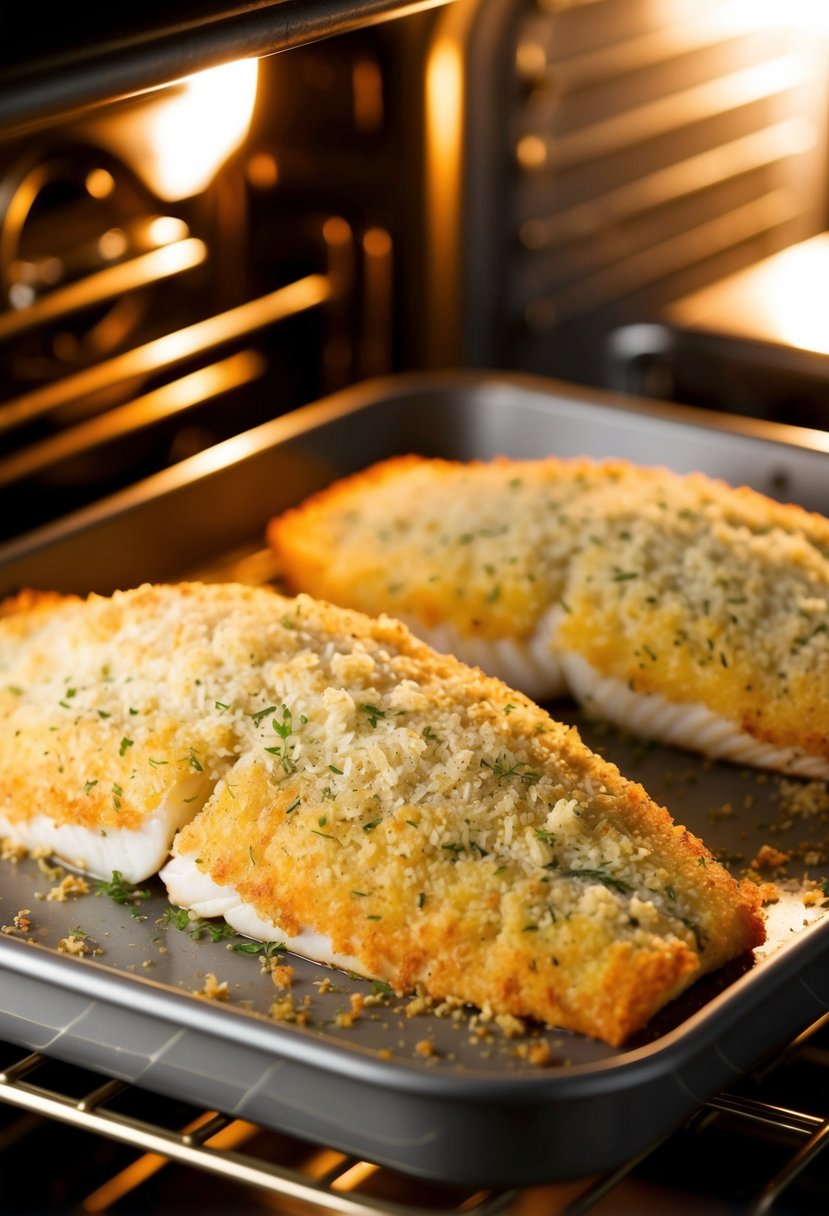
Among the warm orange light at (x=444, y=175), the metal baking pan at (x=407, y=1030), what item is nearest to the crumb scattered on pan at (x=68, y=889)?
the metal baking pan at (x=407, y=1030)

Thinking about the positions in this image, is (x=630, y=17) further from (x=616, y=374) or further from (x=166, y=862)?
(x=166, y=862)

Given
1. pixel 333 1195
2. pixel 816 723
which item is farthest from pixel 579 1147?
pixel 816 723

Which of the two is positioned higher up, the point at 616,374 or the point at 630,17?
the point at 630,17

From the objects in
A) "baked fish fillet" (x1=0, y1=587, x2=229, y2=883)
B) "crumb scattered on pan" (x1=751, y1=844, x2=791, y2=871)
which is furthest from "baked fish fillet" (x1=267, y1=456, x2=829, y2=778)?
"baked fish fillet" (x1=0, y1=587, x2=229, y2=883)

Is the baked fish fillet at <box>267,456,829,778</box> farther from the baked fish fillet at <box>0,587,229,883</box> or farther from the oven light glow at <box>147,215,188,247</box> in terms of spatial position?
the oven light glow at <box>147,215,188,247</box>

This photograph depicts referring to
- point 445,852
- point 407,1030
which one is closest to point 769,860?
point 445,852
